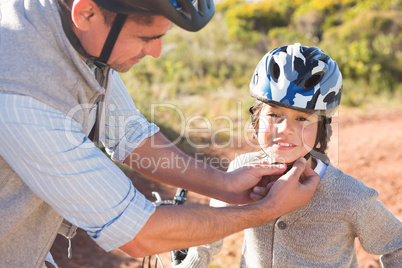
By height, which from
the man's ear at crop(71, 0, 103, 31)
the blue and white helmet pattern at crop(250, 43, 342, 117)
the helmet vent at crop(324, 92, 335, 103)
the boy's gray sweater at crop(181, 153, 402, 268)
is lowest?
the boy's gray sweater at crop(181, 153, 402, 268)

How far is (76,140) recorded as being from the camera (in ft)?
5.54

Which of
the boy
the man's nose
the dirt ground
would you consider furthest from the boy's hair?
the dirt ground

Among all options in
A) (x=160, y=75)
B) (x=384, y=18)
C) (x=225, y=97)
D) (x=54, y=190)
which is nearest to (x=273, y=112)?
(x=54, y=190)

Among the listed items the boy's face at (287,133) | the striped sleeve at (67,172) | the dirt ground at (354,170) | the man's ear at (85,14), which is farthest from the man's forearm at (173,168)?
the dirt ground at (354,170)

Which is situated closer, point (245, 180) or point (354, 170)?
point (245, 180)

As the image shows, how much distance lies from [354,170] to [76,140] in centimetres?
637

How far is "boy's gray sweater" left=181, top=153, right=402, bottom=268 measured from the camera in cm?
225

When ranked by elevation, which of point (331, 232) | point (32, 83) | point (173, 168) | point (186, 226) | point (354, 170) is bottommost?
point (354, 170)

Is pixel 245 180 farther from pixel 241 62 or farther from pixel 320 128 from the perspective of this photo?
pixel 241 62

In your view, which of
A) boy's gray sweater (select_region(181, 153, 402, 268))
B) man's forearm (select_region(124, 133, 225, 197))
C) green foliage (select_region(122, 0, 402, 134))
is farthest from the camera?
green foliage (select_region(122, 0, 402, 134))

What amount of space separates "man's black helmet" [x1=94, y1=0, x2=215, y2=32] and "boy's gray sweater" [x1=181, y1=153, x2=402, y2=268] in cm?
110

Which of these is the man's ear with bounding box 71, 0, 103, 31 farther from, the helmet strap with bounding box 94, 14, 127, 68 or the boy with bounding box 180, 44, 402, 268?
the boy with bounding box 180, 44, 402, 268

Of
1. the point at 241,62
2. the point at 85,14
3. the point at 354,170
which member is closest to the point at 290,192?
the point at 85,14

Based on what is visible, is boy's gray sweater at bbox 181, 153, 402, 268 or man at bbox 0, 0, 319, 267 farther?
boy's gray sweater at bbox 181, 153, 402, 268
